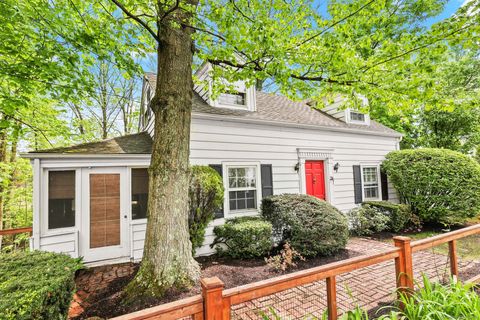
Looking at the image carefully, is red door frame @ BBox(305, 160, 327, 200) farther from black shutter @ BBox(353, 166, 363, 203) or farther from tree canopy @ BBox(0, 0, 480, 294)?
tree canopy @ BBox(0, 0, 480, 294)

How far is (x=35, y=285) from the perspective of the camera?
83.7 inches

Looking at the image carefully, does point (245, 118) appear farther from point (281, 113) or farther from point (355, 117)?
point (355, 117)

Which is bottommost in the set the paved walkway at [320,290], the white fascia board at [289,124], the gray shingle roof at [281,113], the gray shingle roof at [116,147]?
the paved walkway at [320,290]

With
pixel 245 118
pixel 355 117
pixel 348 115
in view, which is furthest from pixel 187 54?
pixel 355 117

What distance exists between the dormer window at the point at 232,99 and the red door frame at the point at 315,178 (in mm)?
3062

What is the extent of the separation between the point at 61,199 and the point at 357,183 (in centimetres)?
925

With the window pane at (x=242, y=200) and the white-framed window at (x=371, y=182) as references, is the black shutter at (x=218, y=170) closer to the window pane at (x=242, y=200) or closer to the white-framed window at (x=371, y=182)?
the window pane at (x=242, y=200)

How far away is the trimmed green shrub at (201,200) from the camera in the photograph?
5199 mm

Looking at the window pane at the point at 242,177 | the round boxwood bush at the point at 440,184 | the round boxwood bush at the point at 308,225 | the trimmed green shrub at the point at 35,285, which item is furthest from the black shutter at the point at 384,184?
the trimmed green shrub at the point at 35,285

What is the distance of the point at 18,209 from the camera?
1129 cm

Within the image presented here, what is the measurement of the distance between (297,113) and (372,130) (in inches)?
128

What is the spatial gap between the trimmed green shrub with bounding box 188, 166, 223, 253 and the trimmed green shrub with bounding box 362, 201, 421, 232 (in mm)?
5901

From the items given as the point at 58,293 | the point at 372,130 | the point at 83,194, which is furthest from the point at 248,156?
the point at 372,130

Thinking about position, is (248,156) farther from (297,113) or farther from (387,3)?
(387,3)
